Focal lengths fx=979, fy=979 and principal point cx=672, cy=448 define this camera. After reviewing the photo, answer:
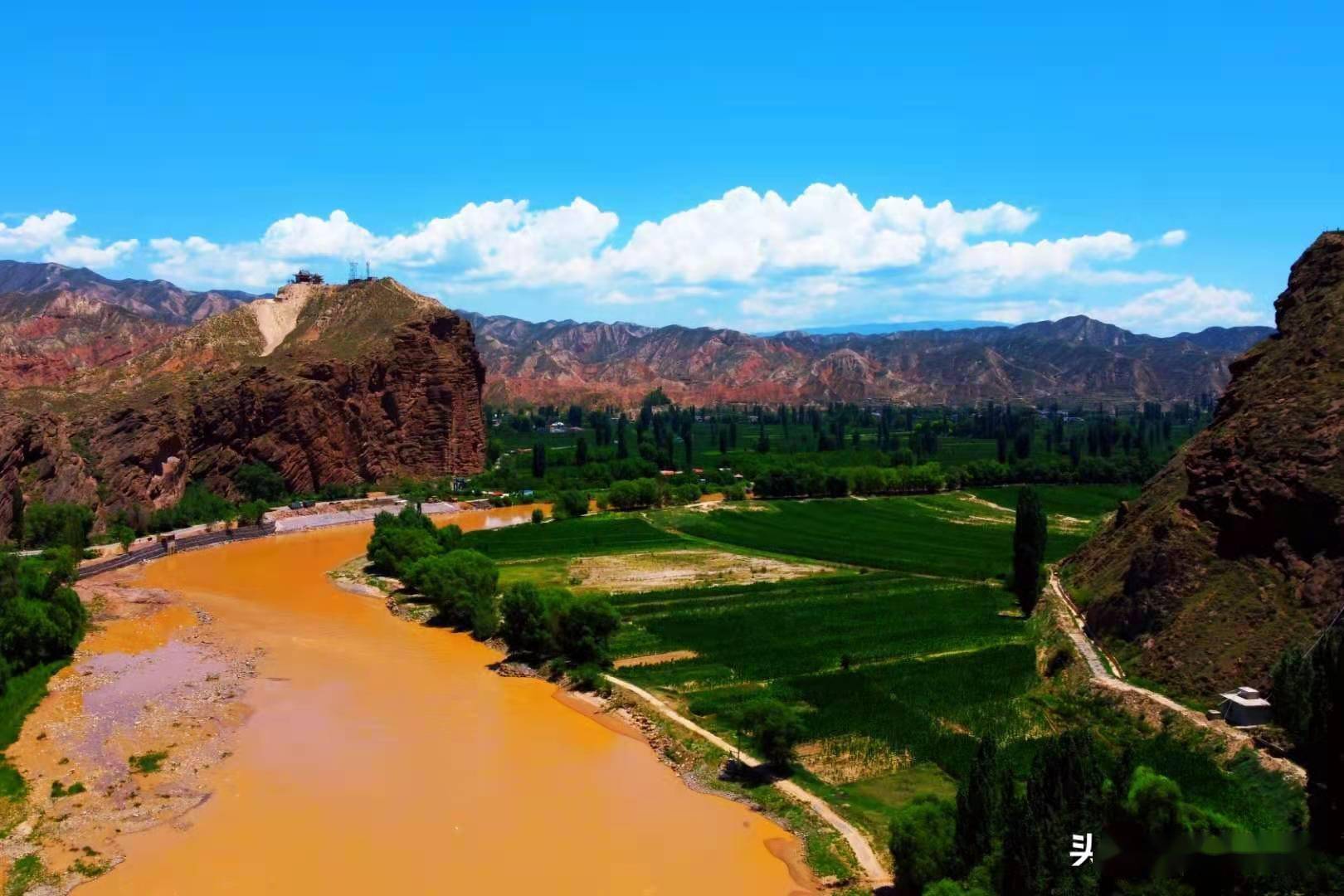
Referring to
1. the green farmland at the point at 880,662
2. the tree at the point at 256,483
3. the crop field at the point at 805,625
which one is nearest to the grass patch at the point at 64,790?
the green farmland at the point at 880,662

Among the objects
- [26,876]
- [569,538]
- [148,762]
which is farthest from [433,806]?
[569,538]

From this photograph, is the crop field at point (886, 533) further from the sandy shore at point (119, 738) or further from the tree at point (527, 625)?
the sandy shore at point (119, 738)

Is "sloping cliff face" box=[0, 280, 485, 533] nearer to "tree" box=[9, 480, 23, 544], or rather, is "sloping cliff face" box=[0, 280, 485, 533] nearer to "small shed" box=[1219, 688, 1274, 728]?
"tree" box=[9, 480, 23, 544]

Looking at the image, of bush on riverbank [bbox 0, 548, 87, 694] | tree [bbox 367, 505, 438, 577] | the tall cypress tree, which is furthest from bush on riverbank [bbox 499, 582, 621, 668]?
the tall cypress tree

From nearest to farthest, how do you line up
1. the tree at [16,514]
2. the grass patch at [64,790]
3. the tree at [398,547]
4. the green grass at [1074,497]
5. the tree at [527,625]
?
the grass patch at [64,790] < the tree at [527,625] < the tree at [398,547] < the tree at [16,514] < the green grass at [1074,497]

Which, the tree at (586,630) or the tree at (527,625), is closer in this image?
the tree at (586,630)

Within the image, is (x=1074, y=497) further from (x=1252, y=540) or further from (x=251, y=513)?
(x=251, y=513)
